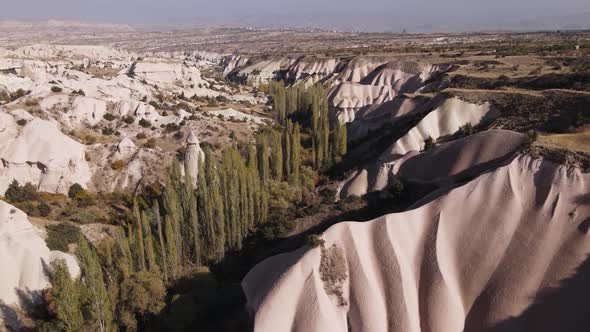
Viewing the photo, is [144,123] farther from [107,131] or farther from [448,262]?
[448,262]

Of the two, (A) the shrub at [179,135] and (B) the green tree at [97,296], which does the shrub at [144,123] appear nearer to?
(A) the shrub at [179,135]

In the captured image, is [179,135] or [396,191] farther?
[179,135]

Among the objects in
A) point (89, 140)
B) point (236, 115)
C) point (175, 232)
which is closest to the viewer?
point (175, 232)

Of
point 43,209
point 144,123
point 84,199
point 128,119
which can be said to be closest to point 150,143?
point 144,123

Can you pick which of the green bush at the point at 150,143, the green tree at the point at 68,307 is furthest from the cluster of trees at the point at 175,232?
the green bush at the point at 150,143

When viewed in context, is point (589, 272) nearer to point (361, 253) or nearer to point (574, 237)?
point (574, 237)

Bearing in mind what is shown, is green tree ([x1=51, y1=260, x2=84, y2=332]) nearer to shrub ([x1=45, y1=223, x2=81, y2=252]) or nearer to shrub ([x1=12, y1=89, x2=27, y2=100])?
shrub ([x1=45, y1=223, x2=81, y2=252])

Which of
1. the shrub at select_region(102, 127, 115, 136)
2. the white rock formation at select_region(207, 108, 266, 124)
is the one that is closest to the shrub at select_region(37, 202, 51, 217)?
the shrub at select_region(102, 127, 115, 136)
